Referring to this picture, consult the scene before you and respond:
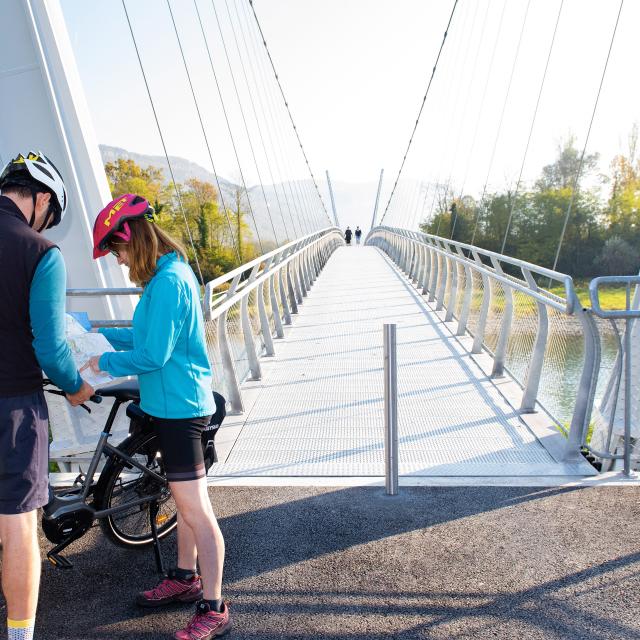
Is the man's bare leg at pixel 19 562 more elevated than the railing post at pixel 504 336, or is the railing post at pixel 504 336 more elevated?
the man's bare leg at pixel 19 562

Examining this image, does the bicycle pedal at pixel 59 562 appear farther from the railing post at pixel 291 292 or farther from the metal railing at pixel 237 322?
the railing post at pixel 291 292

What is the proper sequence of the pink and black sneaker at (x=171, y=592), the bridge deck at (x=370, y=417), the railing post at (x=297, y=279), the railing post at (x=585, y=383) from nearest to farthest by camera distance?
the pink and black sneaker at (x=171, y=592), the railing post at (x=585, y=383), the bridge deck at (x=370, y=417), the railing post at (x=297, y=279)

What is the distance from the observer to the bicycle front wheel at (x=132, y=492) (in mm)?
2854

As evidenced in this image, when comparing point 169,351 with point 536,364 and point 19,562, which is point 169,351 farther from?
point 536,364

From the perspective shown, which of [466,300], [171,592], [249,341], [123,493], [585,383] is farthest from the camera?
[466,300]

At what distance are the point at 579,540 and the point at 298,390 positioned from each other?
3256mm

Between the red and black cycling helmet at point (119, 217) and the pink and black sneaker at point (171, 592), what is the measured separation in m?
1.26

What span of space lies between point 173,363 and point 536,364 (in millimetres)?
3297

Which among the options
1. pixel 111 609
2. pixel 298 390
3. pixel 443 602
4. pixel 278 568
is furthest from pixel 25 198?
pixel 298 390

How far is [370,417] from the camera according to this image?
509cm

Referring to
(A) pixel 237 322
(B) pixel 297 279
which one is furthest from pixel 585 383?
(B) pixel 297 279

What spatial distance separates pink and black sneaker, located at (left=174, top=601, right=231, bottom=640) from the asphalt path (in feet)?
0.24

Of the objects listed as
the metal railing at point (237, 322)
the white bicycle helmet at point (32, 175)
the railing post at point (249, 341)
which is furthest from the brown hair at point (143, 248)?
the railing post at point (249, 341)

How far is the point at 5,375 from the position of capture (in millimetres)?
2094
